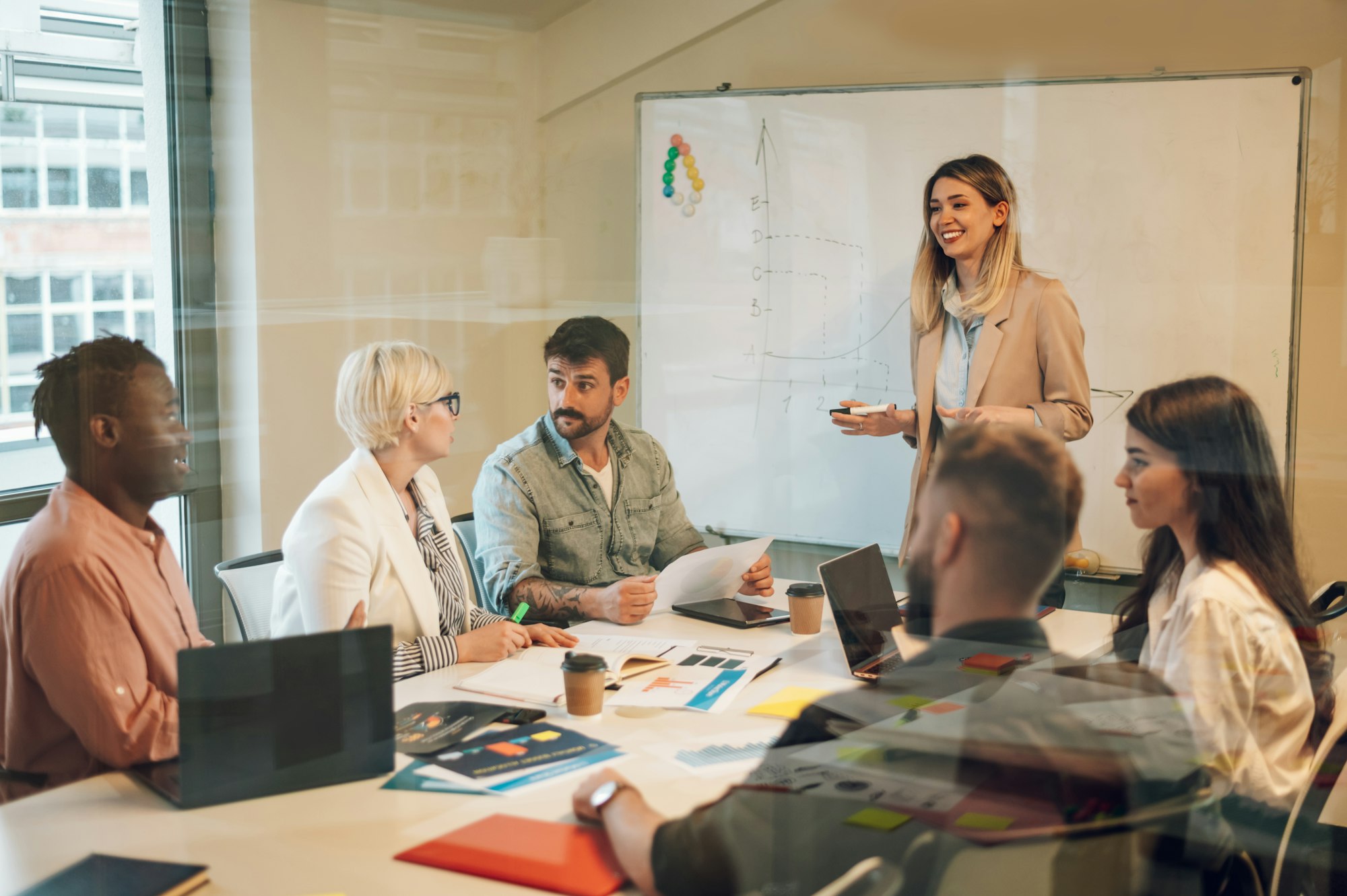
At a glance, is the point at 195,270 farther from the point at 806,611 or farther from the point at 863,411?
the point at 863,411

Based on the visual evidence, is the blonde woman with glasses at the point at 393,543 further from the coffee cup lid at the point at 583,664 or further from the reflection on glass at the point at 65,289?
the reflection on glass at the point at 65,289

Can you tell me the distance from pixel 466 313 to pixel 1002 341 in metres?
1.13

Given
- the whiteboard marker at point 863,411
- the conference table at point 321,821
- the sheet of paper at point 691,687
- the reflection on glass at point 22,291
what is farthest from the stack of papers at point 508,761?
the whiteboard marker at point 863,411

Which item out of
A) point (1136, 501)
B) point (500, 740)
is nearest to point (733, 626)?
point (500, 740)

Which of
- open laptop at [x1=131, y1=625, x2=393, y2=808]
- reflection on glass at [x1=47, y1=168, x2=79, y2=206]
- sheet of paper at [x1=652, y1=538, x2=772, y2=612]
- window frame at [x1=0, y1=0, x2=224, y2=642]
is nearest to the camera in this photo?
open laptop at [x1=131, y1=625, x2=393, y2=808]

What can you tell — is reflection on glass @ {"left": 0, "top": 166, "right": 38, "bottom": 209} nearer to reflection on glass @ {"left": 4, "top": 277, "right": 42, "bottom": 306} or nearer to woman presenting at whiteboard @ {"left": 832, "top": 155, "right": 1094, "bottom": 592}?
reflection on glass @ {"left": 4, "top": 277, "right": 42, "bottom": 306}

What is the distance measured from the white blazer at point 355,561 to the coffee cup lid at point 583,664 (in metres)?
0.38

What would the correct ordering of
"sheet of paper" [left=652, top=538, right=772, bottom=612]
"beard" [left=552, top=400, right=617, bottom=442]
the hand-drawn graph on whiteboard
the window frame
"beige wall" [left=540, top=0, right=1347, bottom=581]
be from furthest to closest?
1. the hand-drawn graph on whiteboard
2. "beard" [left=552, top=400, right=617, bottom=442]
3. "beige wall" [left=540, top=0, right=1347, bottom=581]
4. "sheet of paper" [left=652, top=538, right=772, bottom=612]
5. the window frame

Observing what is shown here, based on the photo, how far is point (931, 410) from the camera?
2.29 metres

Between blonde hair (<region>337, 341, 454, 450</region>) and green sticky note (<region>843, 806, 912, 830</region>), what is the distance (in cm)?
103

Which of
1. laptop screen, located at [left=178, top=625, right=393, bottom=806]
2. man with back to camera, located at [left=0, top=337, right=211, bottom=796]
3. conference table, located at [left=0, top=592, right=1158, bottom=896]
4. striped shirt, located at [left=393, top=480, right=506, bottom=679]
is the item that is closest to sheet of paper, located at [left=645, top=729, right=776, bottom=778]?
conference table, located at [left=0, top=592, right=1158, bottom=896]

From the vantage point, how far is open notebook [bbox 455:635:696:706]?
1.55 m

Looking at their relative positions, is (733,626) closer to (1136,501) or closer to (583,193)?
(1136,501)

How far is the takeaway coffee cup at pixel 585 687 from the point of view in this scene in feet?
4.77
